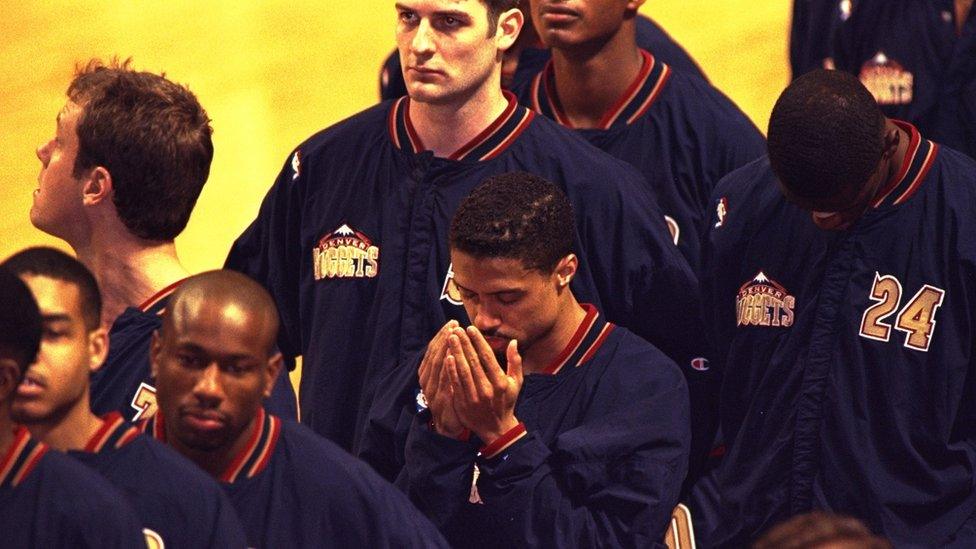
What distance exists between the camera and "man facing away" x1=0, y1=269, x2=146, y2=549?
3635 mm

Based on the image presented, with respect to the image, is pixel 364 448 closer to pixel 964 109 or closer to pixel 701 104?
pixel 701 104

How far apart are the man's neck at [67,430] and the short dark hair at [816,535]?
4.07 ft

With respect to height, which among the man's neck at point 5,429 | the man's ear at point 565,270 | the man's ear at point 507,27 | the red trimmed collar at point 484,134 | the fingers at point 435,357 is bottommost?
the fingers at point 435,357

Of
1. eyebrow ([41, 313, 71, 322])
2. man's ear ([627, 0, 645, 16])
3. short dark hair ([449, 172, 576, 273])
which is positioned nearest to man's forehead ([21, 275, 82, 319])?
eyebrow ([41, 313, 71, 322])

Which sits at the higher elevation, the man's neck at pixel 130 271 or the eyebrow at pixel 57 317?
the eyebrow at pixel 57 317

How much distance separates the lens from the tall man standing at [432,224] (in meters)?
5.32

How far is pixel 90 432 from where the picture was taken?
4.00m

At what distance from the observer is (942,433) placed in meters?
4.85

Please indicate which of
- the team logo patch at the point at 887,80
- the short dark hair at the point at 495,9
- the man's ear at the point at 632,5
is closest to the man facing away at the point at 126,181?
the short dark hair at the point at 495,9

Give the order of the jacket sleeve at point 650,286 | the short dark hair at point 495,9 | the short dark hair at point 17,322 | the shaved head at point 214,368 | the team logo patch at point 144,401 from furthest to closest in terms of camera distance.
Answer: the short dark hair at point 495,9, the jacket sleeve at point 650,286, the team logo patch at point 144,401, the shaved head at point 214,368, the short dark hair at point 17,322

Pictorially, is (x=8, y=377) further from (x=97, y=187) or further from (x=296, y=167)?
(x=296, y=167)

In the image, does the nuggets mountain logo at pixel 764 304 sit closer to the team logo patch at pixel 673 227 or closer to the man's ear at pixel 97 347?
the team logo patch at pixel 673 227

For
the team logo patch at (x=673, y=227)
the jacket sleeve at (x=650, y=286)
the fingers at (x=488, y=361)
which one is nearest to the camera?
the fingers at (x=488, y=361)

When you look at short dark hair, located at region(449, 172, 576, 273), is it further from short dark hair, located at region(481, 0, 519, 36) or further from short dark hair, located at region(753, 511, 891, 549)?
short dark hair, located at region(753, 511, 891, 549)
